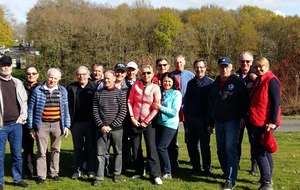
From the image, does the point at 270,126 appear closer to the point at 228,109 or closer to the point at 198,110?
the point at 228,109

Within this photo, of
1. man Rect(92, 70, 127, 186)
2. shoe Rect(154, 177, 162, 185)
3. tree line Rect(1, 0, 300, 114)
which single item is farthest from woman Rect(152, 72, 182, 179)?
tree line Rect(1, 0, 300, 114)

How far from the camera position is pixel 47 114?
6664 millimetres

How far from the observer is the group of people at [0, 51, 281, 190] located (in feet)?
20.6

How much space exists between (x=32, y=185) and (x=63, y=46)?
29558 mm

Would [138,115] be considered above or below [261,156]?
above

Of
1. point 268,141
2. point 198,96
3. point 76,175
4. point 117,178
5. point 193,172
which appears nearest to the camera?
point 268,141

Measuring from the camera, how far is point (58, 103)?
668 centimetres

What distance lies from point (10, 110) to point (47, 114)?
0.67 metres

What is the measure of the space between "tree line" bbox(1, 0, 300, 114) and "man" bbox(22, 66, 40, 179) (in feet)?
74.1

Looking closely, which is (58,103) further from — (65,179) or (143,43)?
(143,43)

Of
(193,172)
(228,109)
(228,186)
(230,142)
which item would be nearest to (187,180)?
(193,172)

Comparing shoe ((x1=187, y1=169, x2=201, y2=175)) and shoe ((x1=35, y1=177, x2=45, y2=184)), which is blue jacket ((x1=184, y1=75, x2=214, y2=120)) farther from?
shoe ((x1=35, y1=177, x2=45, y2=184))

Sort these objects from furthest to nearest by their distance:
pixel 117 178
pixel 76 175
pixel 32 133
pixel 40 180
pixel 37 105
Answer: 1. pixel 76 175
2. pixel 117 178
3. pixel 40 180
4. pixel 32 133
5. pixel 37 105

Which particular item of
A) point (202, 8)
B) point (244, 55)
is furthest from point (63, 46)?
point (244, 55)
